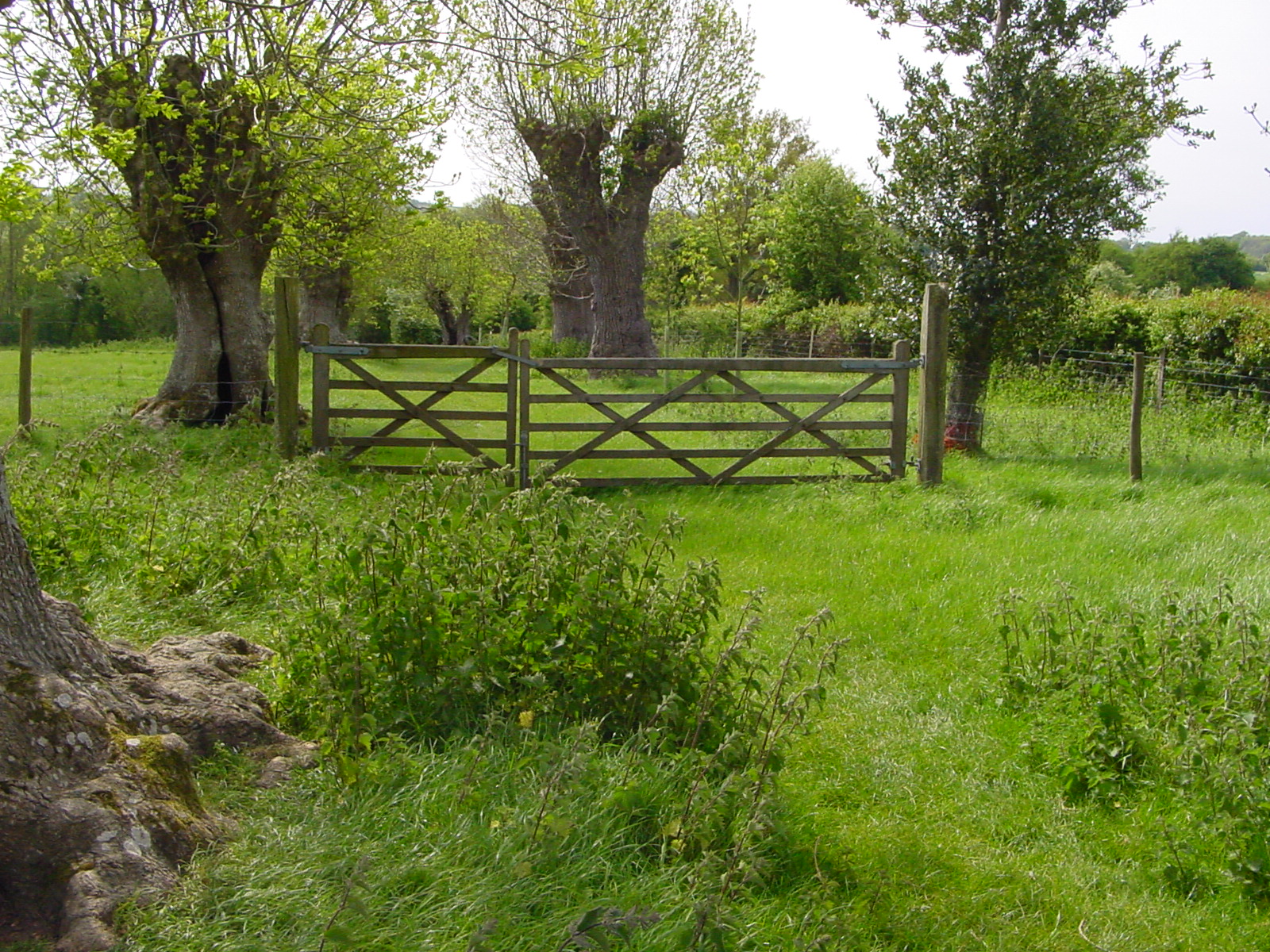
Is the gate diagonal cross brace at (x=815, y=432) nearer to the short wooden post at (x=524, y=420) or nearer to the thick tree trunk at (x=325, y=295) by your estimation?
the short wooden post at (x=524, y=420)

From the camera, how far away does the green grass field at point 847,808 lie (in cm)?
288

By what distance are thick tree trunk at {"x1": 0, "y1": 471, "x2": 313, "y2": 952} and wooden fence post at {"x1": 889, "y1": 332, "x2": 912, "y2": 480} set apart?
8705 millimetres

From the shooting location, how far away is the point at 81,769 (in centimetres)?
306

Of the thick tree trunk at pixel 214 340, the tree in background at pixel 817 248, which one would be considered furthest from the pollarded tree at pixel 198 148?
the tree in background at pixel 817 248

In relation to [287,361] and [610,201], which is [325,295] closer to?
[610,201]

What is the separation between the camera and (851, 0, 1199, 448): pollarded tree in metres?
13.8

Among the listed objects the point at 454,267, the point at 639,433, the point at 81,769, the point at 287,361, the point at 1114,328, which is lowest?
the point at 81,769

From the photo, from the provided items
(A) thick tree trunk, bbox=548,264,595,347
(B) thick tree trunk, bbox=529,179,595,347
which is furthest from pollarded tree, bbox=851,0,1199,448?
(A) thick tree trunk, bbox=548,264,595,347

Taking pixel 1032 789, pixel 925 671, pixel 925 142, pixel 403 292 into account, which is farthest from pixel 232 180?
pixel 403 292

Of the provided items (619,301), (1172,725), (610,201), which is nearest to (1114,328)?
(619,301)

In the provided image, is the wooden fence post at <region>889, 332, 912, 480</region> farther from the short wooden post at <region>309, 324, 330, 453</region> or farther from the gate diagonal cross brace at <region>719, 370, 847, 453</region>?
the short wooden post at <region>309, 324, 330, 453</region>

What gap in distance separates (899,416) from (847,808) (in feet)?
25.0

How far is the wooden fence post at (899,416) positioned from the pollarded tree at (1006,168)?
2607 millimetres

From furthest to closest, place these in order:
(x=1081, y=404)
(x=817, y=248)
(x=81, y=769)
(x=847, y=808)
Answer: (x=817, y=248)
(x=1081, y=404)
(x=847, y=808)
(x=81, y=769)
